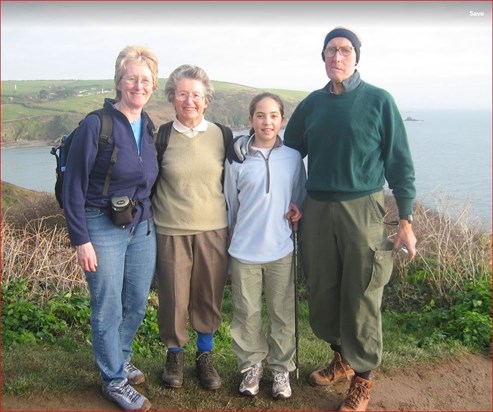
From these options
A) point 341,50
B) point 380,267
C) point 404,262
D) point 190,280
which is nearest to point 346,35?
point 341,50

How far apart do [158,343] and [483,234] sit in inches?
227

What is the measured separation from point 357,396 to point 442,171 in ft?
49.4

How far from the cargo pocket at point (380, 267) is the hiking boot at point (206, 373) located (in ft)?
4.32

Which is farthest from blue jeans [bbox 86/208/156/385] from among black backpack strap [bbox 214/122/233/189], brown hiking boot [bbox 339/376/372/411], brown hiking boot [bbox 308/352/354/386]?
brown hiking boot [bbox 339/376/372/411]

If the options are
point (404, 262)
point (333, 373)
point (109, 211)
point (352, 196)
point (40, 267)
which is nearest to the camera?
point (109, 211)

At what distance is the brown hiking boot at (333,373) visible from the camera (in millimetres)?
3768

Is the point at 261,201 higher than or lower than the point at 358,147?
lower

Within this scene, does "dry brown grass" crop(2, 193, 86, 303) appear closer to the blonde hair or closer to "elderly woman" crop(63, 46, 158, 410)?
"elderly woman" crop(63, 46, 158, 410)

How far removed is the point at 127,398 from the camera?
331cm

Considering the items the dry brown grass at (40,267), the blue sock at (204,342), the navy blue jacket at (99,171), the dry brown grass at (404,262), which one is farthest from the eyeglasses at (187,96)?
the dry brown grass at (404,262)

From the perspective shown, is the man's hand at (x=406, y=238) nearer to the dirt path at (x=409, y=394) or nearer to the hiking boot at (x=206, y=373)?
the dirt path at (x=409, y=394)

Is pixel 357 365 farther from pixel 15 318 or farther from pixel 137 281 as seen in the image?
pixel 15 318

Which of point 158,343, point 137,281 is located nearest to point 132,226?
point 137,281

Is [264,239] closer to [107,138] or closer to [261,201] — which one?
[261,201]
